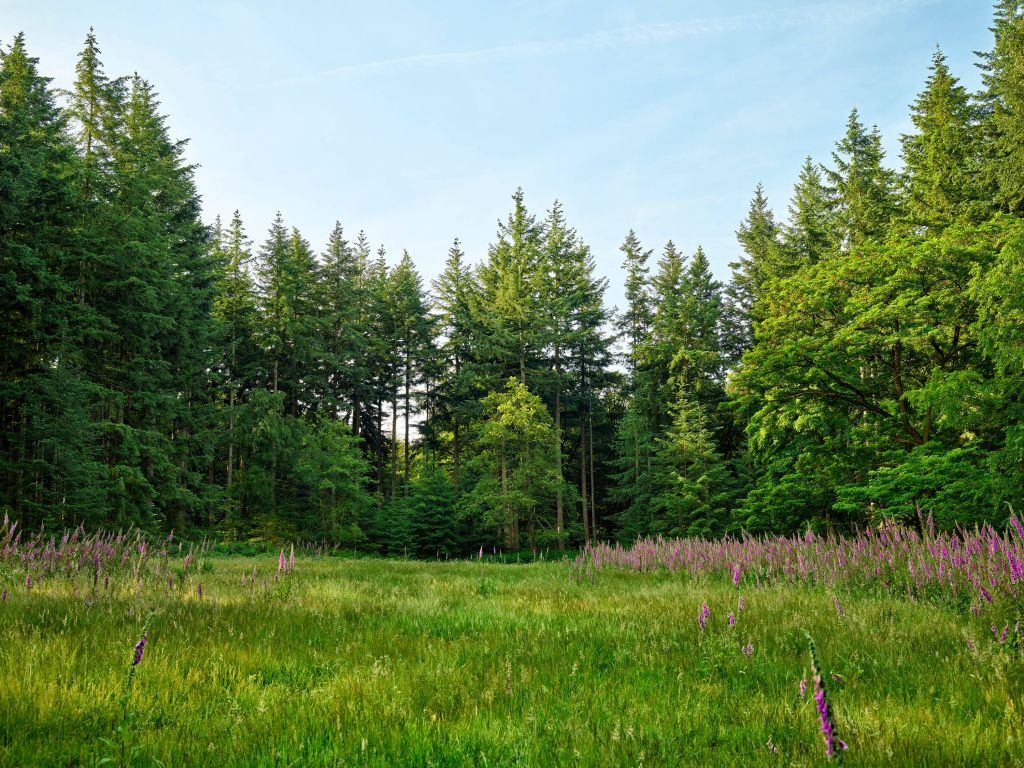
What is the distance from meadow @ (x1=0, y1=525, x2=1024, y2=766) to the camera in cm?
269

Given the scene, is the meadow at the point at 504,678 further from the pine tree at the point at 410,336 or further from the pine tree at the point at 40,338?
the pine tree at the point at 410,336

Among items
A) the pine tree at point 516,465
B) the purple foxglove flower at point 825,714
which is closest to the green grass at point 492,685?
the purple foxglove flower at point 825,714

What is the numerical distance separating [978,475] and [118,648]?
15.8 metres

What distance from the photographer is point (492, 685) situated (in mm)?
3695

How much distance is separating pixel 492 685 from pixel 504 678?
180mm

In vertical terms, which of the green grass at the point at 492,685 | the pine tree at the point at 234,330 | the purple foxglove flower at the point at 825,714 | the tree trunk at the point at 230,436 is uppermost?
the pine tree at the point at 234,330

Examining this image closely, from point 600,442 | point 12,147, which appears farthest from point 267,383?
point 600,442

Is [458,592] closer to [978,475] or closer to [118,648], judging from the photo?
[118,648]

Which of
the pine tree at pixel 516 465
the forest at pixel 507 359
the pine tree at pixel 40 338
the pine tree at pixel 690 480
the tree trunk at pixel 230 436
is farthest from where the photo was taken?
the tree trunk at pixel 230 436

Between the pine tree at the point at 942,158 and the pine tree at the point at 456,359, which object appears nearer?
the pine tree at the point at 942,158

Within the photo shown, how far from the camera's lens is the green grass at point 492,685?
2680 mm

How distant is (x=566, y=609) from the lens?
6.79m

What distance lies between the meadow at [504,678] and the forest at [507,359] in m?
7.11

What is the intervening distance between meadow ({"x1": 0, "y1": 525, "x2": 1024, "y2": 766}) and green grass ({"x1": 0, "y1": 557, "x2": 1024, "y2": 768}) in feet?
0.05
